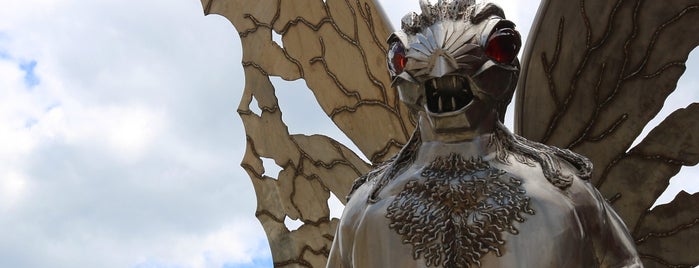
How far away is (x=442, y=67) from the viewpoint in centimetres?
320

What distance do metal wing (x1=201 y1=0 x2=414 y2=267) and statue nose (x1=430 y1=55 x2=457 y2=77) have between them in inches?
101

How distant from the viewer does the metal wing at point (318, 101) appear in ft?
19.3

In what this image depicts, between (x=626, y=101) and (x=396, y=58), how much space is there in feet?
7.16

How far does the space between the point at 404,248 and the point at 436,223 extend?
121mm

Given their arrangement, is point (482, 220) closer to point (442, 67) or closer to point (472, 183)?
point (472, 183)

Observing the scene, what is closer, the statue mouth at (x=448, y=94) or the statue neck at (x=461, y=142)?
the statue mouth at (x=448, y=94)

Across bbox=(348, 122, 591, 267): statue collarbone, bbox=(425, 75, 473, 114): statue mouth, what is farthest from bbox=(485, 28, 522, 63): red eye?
bbox=(348, 122, 591, 267): statue collarbone

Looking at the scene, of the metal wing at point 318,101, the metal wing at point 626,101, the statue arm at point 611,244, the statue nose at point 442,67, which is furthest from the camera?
the metal wing at point 318,101

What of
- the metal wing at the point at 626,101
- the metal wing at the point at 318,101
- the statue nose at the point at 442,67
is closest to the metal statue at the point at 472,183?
the statue nose at the point at 442,67

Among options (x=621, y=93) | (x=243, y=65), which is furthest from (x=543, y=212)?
(x=243, y=65)

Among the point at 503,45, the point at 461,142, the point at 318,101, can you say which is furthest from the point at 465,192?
the point at 318,101

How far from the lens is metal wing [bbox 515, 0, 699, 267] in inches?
203

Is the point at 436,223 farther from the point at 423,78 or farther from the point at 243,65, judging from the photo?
the point at 243,65

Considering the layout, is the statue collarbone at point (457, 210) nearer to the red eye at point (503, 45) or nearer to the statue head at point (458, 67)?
the statue head at point (458, 67)
